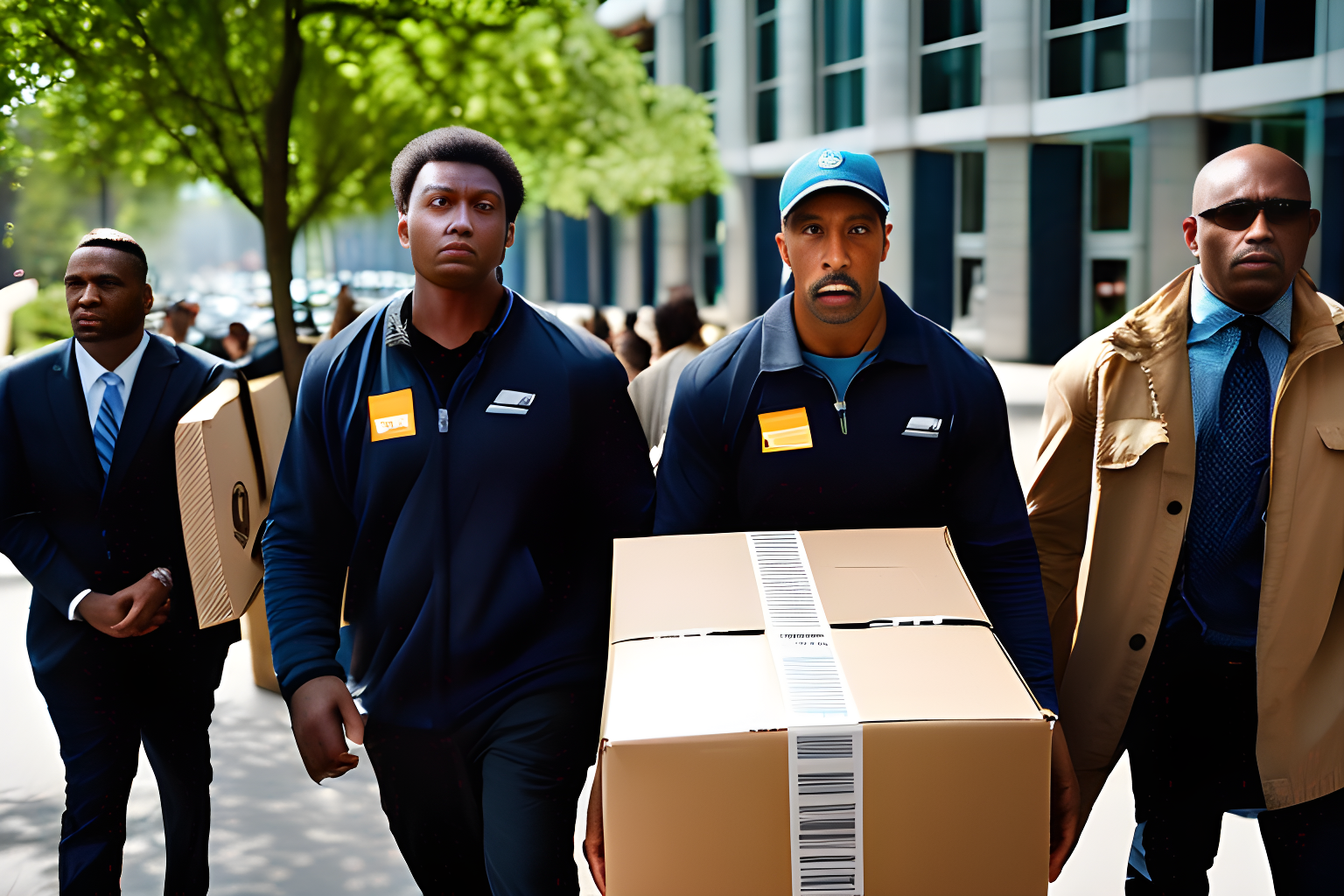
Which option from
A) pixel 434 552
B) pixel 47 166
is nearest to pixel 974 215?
pixel 47 166

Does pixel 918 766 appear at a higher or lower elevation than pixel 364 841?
higher

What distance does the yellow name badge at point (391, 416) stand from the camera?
278cm

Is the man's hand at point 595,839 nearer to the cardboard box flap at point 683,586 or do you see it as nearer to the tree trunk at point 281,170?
the cardboard box flap at point 683,586

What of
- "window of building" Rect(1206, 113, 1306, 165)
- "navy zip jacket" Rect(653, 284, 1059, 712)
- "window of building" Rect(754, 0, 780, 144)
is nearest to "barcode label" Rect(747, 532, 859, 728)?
"navy zip jacket" Rect(653, 284, 1059, 712)

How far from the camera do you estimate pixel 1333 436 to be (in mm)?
2924

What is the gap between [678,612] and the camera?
2168mm

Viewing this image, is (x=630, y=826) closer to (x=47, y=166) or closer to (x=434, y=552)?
(x=434, y=552)

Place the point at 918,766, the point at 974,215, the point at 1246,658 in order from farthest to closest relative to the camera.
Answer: the point at 974,215 < the point at 1246,658 < the point at 918,766

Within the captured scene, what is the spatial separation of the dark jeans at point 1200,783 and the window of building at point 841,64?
73.5ft

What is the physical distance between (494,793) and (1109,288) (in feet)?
67.3

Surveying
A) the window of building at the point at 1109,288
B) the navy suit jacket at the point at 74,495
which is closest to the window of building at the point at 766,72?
the window of building at the point at 1109,288

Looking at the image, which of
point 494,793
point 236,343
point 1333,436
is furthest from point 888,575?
point 236,343

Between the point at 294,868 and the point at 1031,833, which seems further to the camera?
the point at 294,868

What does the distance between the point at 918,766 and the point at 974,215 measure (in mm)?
22816
